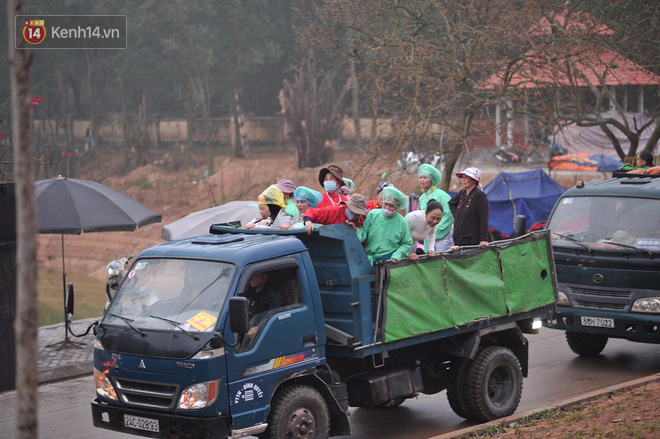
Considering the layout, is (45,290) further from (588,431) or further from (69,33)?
(69,33)

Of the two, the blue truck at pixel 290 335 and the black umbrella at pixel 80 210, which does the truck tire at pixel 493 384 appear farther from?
the black umbrella at pixel 80 210

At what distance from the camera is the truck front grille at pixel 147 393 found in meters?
6.11

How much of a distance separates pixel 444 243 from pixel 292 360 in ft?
10.3

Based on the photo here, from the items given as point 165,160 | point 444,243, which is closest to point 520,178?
point 444,243

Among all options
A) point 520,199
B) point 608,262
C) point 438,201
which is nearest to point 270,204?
point 438,201

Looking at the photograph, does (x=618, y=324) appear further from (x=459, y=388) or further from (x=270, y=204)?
(x=270, y=204)

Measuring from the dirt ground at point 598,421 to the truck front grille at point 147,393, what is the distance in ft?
8.93

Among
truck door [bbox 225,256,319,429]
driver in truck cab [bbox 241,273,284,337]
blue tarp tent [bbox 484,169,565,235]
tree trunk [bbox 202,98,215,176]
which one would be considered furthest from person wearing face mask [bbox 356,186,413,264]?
tree trunk [bbox 202,98,215,176]

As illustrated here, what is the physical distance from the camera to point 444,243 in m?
9.07

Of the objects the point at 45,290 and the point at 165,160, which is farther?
the point at 165,160

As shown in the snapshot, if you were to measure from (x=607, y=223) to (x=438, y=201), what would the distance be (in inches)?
107

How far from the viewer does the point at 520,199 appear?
61.5 ft

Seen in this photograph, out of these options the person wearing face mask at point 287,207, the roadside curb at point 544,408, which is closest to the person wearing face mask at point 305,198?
the person wearing face mask at point 287,207

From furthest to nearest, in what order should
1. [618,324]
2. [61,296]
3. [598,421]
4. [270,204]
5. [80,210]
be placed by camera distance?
1. [61,296]
2. [80,210]
3. [618,324]
4. [270,204]
5. [598,421]
